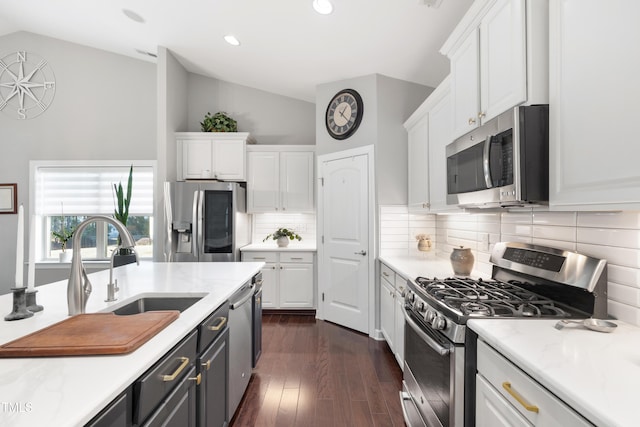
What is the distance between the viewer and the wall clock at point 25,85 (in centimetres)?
434

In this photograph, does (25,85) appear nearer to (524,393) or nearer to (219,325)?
(219,325)

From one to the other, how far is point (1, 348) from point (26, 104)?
5127 millimetres

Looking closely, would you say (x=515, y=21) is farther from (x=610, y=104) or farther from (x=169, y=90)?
(x=169, y=90)

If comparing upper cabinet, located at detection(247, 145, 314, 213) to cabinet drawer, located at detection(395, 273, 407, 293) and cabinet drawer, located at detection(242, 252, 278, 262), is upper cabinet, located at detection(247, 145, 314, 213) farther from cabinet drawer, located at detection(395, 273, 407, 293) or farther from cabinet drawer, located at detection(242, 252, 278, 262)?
cabinet drawer, located at detection(395, 273, 407, 293)

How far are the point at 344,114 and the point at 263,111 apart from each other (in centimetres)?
160

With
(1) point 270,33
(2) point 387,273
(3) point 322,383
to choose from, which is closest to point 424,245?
(2) point 387,273

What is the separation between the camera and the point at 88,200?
441 cm

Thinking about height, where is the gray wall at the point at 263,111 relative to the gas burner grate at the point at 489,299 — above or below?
→ above

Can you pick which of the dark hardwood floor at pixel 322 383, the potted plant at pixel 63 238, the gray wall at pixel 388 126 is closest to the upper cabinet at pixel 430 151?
the gray wall at pixel 388 126

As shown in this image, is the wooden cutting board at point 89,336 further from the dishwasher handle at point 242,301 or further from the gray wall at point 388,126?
the gray wall at point 388,126

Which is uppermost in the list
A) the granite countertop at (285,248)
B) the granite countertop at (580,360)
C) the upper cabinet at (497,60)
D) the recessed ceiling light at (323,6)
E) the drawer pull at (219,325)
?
→ the recessed ceiling light at (323,6)

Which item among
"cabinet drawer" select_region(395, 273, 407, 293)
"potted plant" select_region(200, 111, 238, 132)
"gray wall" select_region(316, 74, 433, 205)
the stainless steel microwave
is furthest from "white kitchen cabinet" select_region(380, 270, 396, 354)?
"potted plant" select_region(200, 111, 238, 132)

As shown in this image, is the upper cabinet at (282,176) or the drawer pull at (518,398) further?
the upper cabinet at (282,176)

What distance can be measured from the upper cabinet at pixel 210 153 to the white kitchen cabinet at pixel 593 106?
11.9 ft
